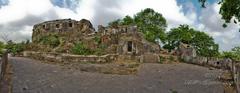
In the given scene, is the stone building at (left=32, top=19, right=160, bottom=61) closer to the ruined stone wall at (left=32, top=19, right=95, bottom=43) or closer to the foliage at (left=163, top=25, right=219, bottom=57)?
the ruined stone wall at (left=32, top=19, right=95, bottom=43)

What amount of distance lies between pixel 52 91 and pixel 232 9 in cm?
1046

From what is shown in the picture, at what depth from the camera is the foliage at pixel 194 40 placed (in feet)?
218

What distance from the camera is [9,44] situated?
4016 cm

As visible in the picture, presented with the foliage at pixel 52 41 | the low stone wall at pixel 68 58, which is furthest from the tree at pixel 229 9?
the foliage at pixel 52 41

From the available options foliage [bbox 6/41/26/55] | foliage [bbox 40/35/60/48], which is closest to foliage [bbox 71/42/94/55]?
foliage [bbox 6/41/26/55]

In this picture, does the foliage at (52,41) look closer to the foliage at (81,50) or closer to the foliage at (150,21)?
the foliage at (81,50)

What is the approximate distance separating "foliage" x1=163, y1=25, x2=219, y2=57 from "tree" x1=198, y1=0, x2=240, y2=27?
156ft

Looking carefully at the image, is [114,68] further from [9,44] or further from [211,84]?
[9,44]

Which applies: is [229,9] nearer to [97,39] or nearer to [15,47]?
[97,39]

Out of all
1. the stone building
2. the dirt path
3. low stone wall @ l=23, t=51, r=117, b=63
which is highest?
the stone building

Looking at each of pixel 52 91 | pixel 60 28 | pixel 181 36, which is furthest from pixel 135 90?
pixel 181 36

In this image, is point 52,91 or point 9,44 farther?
point 9,44

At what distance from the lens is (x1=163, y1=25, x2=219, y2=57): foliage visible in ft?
218

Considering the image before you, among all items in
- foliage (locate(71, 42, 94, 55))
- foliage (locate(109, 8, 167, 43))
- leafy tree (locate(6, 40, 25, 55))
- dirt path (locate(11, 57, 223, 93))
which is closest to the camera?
dirt path (locate(11, 57, 223, 93))
